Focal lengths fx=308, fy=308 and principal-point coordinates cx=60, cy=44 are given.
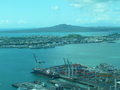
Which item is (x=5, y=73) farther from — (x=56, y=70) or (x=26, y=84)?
(x=26, y=84)

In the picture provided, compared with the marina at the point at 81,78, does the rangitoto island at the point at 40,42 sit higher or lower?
higher

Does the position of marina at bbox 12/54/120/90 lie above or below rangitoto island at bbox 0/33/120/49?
below

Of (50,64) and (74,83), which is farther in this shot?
(50,64)

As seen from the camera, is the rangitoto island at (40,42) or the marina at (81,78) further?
the rangitoto island at (40,42)

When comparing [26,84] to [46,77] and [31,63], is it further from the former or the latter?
[31,63]

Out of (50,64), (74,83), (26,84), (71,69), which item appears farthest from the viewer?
(50,64)

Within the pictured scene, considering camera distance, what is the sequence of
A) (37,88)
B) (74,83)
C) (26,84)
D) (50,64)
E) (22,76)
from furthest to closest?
1. (50,64)
2. (22,76)
3. (74,83)
4. (26,84)
5. (37,88)

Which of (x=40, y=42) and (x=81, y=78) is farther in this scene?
(x=40, y=42)

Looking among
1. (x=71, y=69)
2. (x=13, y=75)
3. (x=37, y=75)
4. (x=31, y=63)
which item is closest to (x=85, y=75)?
(x=71, y=69)

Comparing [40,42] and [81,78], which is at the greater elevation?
[40,42]

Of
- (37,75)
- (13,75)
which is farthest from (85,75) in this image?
(13,75)
